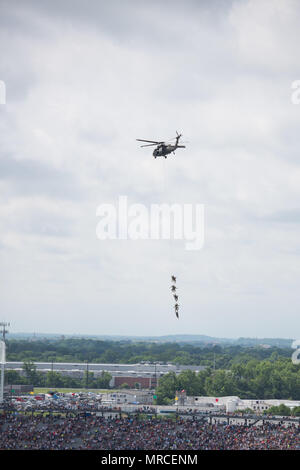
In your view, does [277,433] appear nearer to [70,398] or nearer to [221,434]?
[221,434]

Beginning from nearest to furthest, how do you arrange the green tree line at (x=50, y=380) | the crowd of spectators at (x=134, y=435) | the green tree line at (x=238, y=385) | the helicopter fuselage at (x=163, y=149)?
the helicopter fuselage at (x=163, y=149)
the crowd of spectators at (x=134, y=435)
the green tree line at (x=238, y=385)
the green tree line at (x=50, y=380)

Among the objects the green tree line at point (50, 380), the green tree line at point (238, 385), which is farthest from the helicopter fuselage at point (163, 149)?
the green tree line at point (50, 380)

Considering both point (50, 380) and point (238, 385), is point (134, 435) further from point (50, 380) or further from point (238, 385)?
point (50, 380)

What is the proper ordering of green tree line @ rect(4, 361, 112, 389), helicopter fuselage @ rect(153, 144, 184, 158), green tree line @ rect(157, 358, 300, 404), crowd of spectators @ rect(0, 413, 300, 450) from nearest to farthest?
helicopter fuselage @ rect(153, 144, 184, 158) < crowd of spectators @ rect(0, 413, 300, 450) < green tree line @ rect(157, 358, 300, 404) < green tree line @ rect(4, 361, 112, 389)

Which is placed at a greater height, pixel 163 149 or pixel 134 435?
pixel 163 149

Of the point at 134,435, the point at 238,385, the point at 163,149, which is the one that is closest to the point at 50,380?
the point at 238,385

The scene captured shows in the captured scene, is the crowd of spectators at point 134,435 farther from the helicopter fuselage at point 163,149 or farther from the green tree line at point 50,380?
the green tree line at point 50,380

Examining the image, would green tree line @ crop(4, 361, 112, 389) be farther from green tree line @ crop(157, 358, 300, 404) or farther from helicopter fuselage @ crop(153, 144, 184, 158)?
helicopter fuselage @ crop(153, 144, 184, 158)

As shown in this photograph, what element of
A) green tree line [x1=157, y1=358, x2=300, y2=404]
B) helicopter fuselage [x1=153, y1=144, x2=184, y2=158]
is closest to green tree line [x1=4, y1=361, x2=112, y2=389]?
green tree line [x1=157, y1=358, x2=300, y2=404]

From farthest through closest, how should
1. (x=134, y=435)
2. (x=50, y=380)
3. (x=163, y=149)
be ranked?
(x=50, y=380), (x=134, y=435), (x=163, y=149)
